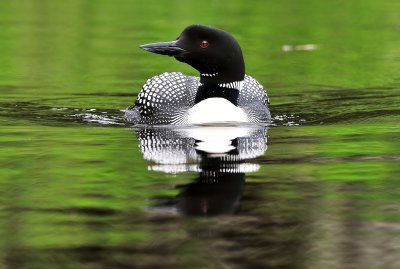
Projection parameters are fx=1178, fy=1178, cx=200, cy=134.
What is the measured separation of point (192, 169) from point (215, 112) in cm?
224

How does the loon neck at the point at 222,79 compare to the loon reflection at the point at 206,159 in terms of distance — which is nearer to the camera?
the loon reflection at the point at 206,159

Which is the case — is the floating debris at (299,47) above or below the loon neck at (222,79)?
above

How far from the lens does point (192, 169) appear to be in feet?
21.1

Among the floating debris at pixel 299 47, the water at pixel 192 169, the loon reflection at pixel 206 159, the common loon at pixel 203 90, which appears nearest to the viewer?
the water at pixel 192 169

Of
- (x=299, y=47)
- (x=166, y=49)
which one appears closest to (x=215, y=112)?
(x=166, y=49)

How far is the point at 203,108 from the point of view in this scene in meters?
8.69

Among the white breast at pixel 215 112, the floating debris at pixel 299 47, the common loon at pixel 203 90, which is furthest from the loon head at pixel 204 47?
the floating debris at pixel 299 47

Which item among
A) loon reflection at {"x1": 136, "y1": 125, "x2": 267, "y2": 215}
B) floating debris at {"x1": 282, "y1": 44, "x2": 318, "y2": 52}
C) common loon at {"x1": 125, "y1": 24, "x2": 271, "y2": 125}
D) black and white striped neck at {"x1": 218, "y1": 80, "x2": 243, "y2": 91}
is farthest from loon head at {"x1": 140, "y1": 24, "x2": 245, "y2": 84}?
floating debris at {"x1": 282, "y1": 44, "x2": 318, "y2": 52}

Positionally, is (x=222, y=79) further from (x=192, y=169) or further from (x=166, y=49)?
(x=192, y=169)

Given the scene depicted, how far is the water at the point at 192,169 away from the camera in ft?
15.1

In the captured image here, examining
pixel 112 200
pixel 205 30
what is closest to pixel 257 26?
pixel 205 30

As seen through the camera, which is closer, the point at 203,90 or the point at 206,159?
the point at 206,159

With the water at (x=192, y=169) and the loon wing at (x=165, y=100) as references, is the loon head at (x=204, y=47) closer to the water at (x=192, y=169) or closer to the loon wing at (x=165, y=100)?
the loon wing at (x=165, y=100)

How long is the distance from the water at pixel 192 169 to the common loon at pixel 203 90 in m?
0.24
